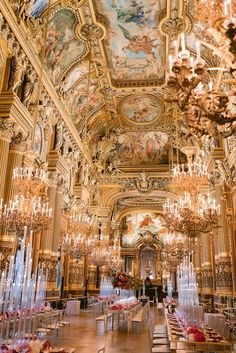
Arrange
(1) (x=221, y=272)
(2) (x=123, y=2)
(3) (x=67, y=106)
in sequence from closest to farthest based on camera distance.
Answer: (2) (x=123, y=2) < (1) (x=221, y=272) < (3) (x=67, y=106)

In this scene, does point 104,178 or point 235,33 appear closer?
point 235,33

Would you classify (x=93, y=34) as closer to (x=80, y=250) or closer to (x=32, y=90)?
(x=32, y=90)

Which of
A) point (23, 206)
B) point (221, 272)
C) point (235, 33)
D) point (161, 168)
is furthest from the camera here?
point (161, 168)

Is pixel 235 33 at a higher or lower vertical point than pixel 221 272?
higher

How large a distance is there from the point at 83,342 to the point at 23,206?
3540 mm

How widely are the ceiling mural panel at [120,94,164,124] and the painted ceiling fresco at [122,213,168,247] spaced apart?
557 inches

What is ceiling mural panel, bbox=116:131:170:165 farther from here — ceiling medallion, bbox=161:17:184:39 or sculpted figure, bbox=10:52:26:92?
sculpted figure, bbox=10:52:26:92

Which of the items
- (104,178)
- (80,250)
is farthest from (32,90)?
(104,178)

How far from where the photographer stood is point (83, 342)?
26.8 feet

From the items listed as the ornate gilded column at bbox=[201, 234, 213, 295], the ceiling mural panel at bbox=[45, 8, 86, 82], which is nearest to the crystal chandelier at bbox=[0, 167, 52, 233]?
the ceiling mural panel at bbox=[45, 8, 86, 82]

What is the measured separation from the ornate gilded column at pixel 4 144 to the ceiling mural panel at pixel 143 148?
481 inches

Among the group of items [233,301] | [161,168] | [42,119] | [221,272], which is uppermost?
[161,168]

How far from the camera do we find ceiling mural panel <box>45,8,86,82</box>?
37.7 feet

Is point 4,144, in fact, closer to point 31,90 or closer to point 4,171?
point 4,171
